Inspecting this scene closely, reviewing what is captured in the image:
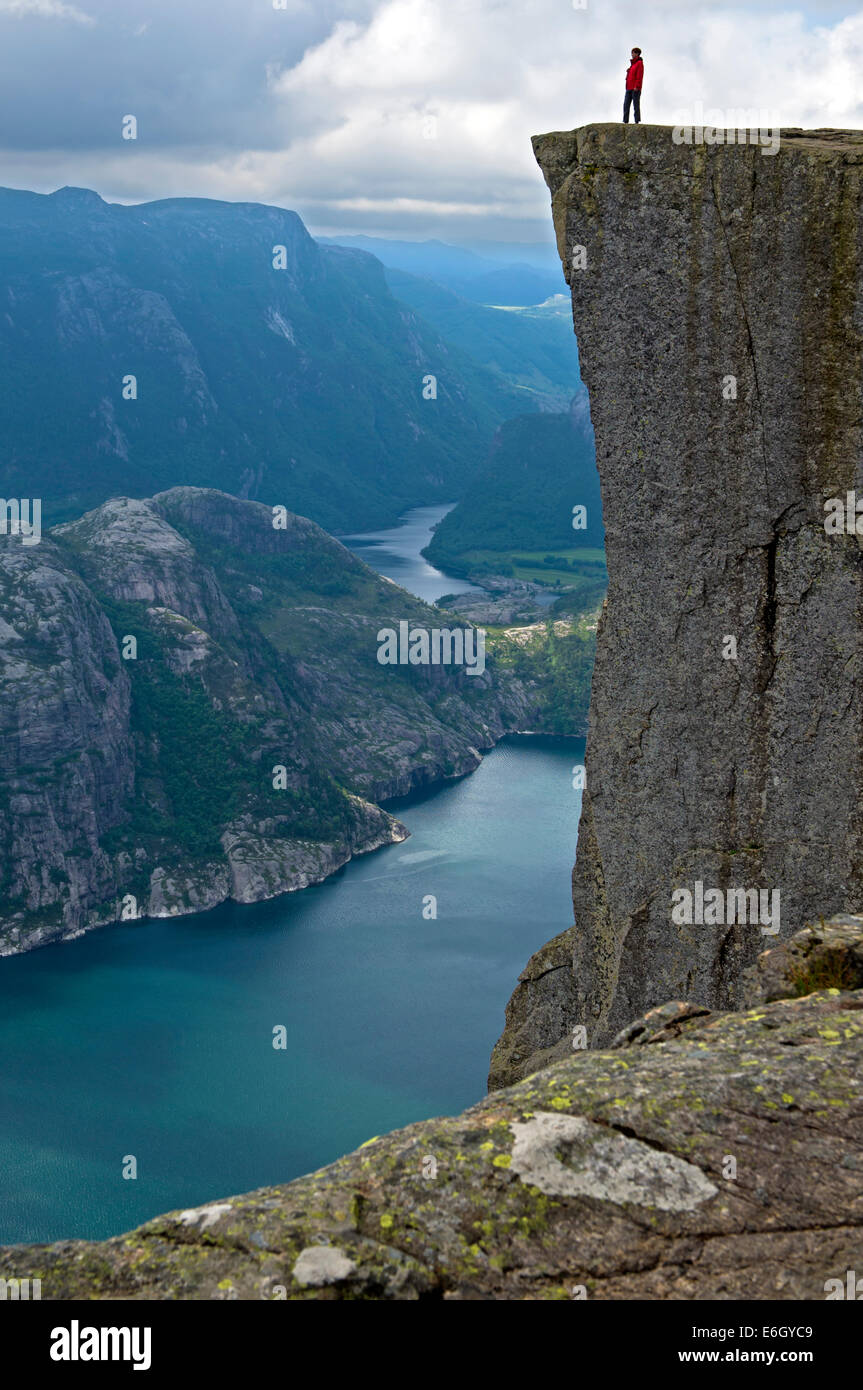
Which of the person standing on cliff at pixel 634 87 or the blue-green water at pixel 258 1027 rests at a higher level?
the person standing on cliff at pixel 634 87

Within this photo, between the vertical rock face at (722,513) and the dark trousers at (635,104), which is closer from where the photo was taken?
the vertical rock face at (722,513)

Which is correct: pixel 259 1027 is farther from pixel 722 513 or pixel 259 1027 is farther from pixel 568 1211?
pixel 568 1211

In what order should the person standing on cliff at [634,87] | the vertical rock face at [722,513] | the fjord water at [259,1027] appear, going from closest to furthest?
the vertical rock face at [722,513] < the person standing on cliff at [634,87] < the fjord water at [259,1027]

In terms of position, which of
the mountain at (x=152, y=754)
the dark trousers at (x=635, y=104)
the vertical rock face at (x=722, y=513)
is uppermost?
the dark trousers at (x=635, y=104)

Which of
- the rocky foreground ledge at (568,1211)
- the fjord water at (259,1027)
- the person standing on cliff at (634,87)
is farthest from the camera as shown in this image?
the fjord water at (259,1027)

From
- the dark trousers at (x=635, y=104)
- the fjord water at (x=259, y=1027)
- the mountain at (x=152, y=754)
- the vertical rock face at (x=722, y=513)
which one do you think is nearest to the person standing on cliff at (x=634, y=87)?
the dark trousers at (x=635, y=104)

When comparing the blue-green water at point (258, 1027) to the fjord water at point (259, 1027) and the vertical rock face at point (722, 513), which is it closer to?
the fjord water at point (259, 1027)
